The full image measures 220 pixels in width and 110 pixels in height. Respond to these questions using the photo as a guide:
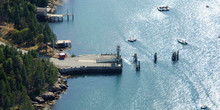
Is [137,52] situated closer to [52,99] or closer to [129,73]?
[129,73]

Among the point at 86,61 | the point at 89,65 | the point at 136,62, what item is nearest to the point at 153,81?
the point at 136,62

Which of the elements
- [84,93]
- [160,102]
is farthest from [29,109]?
[160,102]

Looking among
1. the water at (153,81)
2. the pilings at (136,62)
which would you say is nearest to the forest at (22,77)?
the water at (153,81)

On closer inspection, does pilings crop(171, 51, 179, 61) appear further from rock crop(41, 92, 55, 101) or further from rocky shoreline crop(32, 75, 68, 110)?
rock crop(41, 92, 55, 101)

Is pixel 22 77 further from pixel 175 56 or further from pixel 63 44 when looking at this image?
pixel 175 56

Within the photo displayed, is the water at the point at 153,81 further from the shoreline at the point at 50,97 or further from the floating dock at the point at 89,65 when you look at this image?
the floating dock at the point at 89,65
